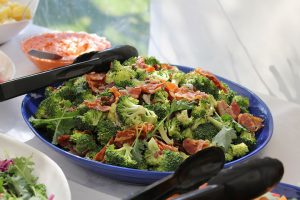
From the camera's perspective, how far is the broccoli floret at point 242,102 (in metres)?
1.54

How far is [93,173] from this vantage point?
1355mm

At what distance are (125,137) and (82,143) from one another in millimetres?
102

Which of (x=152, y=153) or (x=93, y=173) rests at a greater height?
(x=152, y=153)

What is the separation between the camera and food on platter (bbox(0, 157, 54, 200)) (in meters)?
1.13

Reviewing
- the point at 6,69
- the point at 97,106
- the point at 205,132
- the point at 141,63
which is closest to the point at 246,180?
the point at 205,132

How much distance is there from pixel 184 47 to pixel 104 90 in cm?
151

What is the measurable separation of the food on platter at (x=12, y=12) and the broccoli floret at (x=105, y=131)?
3.13 ft

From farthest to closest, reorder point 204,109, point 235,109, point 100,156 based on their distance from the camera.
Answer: point 235,109, point 204,109, point 100,156

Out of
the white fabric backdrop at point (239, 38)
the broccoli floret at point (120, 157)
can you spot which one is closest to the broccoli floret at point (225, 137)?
the broccoli floret at point (120, 157)

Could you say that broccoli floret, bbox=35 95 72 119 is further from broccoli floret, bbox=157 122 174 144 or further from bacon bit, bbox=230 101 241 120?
bacon bit, bbox=230 101 241 120

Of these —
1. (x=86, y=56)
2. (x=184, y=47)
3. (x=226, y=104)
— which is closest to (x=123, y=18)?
(x=184, y=47)

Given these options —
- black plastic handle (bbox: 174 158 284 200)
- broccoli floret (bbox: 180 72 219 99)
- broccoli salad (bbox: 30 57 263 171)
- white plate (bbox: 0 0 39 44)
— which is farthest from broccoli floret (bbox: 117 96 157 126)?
white plate (bbox: 0 0 39 44)

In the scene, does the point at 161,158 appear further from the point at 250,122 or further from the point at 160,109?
the point at 250,122

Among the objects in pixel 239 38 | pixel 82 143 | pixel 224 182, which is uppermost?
pixel 224 182
